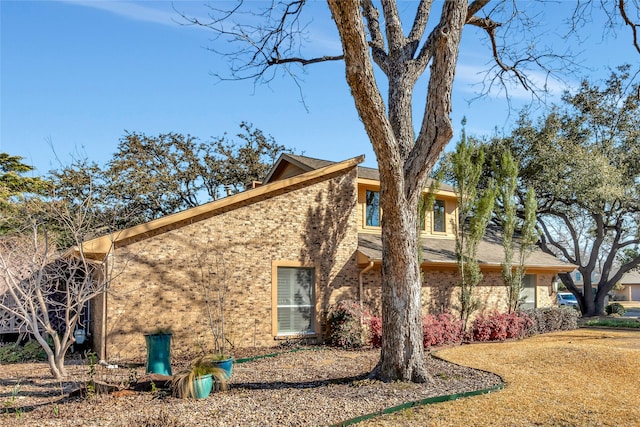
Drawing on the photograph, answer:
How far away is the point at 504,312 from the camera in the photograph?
53.2 feet

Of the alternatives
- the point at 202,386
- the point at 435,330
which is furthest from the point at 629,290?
the point at 202,386

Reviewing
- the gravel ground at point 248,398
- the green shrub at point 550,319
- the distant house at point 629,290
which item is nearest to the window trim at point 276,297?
the gravel ground at point 248,398

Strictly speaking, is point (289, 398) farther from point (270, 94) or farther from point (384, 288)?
point (270, 94)

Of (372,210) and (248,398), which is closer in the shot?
(248,398)

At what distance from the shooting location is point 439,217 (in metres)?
17.2

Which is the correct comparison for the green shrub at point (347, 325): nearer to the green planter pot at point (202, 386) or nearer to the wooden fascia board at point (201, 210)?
the wooden fascia board at point (201, 210)

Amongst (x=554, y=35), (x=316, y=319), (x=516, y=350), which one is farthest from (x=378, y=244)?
(x=554, y=35)

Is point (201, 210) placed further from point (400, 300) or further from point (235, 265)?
point (400, 300)

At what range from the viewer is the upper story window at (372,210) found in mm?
15312

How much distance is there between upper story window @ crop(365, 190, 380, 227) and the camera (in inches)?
603

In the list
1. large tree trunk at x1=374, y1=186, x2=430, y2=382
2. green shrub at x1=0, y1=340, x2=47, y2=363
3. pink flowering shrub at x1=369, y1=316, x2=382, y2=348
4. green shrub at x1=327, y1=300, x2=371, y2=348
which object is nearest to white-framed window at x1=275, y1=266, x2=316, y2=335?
green shrub at x1=327, y1=300, x2=371, y2=348

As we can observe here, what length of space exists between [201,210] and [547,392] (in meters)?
8.10

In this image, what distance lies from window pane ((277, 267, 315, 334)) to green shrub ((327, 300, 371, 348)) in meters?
0.57

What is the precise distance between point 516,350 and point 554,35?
751 cm
